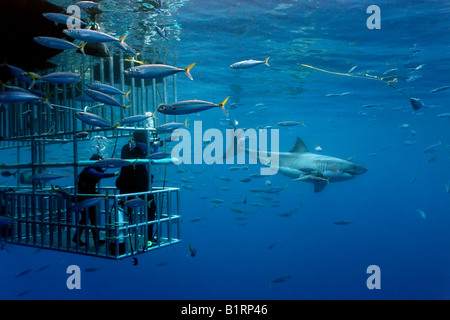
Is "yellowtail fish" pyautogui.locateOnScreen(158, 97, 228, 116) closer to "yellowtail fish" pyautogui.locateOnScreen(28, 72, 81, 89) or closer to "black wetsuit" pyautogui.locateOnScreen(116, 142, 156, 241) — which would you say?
"yellowtail fish" pyautogui.locateOnScreen(28, 72, 81, 89)


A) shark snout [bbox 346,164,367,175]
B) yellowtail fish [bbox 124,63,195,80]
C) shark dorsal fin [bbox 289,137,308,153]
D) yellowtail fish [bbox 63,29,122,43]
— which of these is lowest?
shark snout [bbox 346,164,367,175]

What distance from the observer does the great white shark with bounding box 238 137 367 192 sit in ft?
36.9

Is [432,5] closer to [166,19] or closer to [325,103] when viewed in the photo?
[166,19]

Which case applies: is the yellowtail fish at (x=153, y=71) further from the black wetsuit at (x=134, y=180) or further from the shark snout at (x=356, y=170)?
the shark snout at (x=356, y=170)

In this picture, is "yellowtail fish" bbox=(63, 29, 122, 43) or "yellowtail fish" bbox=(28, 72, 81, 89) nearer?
"yellowtail fish" bbox=(63, 29, 122, 43)

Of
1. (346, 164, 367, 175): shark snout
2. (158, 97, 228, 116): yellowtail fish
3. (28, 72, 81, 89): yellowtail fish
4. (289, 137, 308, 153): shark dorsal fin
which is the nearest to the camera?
(158, 97, 228, 116): yellowtail fish

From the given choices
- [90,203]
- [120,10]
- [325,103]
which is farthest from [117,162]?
[325,103]

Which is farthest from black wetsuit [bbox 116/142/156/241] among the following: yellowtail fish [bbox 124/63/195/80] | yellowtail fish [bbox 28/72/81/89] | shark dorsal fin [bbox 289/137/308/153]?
shark dorsal fin [bbox 289/137/308/153]

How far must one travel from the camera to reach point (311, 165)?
38.5 ft

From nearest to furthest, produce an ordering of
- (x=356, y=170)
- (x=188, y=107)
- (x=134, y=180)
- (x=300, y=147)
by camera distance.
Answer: (x=188, y=107), (x=134, y=180), (x=356, y=170), (x=300, y=147)

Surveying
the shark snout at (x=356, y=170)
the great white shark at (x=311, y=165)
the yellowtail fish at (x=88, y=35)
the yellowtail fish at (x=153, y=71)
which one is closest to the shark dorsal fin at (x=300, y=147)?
the great white shark at (x=311, y=165)

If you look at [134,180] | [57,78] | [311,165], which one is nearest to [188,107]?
[57,78]

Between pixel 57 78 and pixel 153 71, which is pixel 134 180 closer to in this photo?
pixel 57 78

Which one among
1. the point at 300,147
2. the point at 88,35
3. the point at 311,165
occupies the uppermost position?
the point at 88,35
